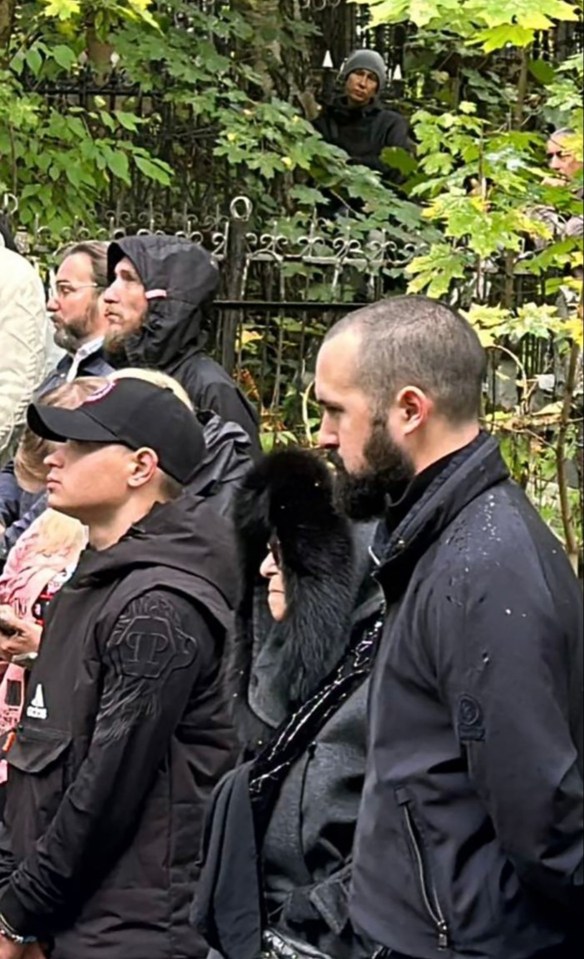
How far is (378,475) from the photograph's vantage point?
2.77 m

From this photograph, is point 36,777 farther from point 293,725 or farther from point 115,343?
point 115,343

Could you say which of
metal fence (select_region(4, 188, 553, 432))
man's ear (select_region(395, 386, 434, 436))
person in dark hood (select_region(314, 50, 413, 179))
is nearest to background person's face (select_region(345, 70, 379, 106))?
person in dark hood (select_region(314, 50, 413, 179))

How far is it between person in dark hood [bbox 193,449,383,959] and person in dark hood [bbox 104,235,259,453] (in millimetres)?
2333

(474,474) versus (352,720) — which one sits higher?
(474,474)

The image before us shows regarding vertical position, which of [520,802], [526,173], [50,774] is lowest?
[50,774]

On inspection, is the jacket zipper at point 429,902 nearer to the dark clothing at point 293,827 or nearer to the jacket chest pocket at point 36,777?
the dark clothing at point 293,827

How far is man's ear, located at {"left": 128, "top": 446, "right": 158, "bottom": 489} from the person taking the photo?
3.77 m

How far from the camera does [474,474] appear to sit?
2.71 m

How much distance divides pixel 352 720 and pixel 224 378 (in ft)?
9.21

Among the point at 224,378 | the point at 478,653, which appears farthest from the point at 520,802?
the point at 224,378

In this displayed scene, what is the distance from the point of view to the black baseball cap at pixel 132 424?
3.75 meters

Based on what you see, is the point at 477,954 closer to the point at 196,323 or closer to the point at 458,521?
the point at 458,521

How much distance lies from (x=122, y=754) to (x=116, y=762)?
20mm

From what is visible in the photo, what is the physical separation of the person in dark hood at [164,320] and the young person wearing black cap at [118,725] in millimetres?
1882
